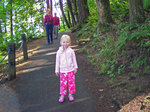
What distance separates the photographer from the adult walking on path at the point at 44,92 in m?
4.41

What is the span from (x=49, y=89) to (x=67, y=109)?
141cm

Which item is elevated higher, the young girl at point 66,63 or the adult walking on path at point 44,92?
the young girl at point 66,63

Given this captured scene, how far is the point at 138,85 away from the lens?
455cm

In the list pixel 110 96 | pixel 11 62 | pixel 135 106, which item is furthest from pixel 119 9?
pixel 135 106

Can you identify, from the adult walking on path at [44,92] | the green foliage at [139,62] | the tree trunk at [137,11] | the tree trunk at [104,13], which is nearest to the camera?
the adult walking on path at [44,92]

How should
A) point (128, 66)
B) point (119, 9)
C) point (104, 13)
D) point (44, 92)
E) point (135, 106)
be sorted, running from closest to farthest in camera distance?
point (135, 106) < point (44, 92) < point (128, 66) < point (104, 13) < point (119, 9)

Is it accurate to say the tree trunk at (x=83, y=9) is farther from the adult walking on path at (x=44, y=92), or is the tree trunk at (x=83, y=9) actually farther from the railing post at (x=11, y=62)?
the railing post at (x=11, y=62)

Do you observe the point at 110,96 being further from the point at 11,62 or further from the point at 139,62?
the point at 11,62

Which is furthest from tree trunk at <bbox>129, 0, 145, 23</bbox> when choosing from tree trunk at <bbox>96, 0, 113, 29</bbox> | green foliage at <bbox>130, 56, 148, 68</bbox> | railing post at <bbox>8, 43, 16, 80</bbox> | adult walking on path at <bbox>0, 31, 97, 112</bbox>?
railing post at <bbox>8, 43, 16, 80</bbox>

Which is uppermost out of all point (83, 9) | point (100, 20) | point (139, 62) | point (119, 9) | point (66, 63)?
point (83, 9)

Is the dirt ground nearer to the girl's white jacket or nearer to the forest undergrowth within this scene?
the forest undergrowth

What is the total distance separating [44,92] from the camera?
5.35 m

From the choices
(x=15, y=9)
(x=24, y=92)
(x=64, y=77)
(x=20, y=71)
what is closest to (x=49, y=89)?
(x=24, y=92)

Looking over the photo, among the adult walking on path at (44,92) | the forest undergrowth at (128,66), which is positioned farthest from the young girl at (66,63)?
the forest undergrowth at (128,66)
